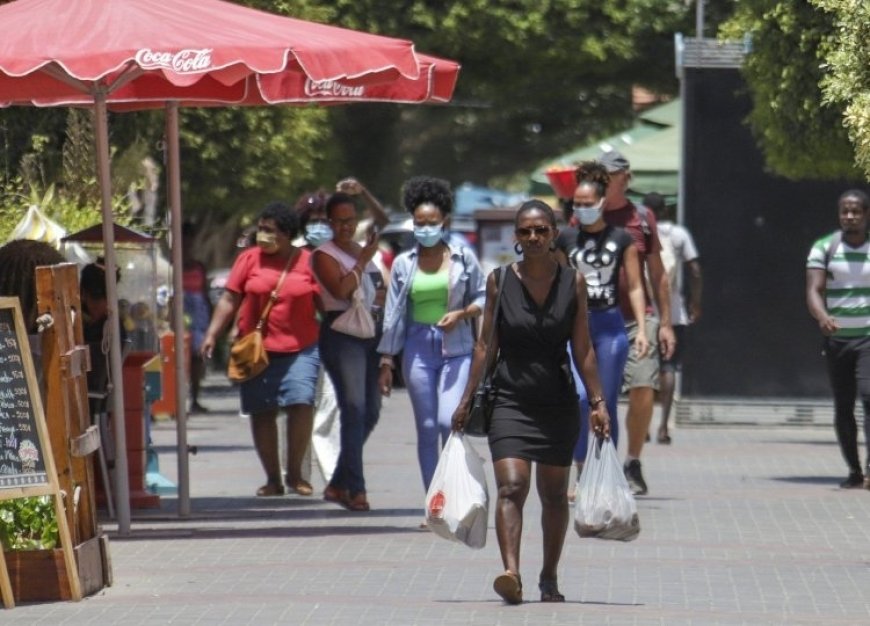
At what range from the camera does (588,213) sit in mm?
10938

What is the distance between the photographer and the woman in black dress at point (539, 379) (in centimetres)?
820

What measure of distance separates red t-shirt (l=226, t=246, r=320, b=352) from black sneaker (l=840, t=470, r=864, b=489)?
334 cm

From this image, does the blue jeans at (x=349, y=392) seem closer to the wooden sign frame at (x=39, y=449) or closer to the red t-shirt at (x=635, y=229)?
the red t-shirt at (x=635, y=229)

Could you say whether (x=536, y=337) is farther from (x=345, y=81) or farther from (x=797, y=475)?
Answer: (x=797, y=475)

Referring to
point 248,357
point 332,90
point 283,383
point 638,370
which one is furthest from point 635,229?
point 248,357

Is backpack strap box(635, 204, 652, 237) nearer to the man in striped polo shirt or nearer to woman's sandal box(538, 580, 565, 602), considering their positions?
the man in striped polo shirt

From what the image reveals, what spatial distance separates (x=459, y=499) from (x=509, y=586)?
Result: 1.30 ft

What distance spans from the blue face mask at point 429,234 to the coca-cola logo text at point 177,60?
1790 millimetres

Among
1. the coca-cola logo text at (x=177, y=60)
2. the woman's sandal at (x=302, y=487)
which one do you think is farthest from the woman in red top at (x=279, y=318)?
the coca-cola logo text at (x=177, y=60)

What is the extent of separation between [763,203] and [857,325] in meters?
5.21

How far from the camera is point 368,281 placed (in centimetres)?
1202

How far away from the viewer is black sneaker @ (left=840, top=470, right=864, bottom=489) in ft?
41.5

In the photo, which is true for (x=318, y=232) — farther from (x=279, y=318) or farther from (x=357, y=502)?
(x=357, y=502)

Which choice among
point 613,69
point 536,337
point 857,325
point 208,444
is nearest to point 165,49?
point 536,337
